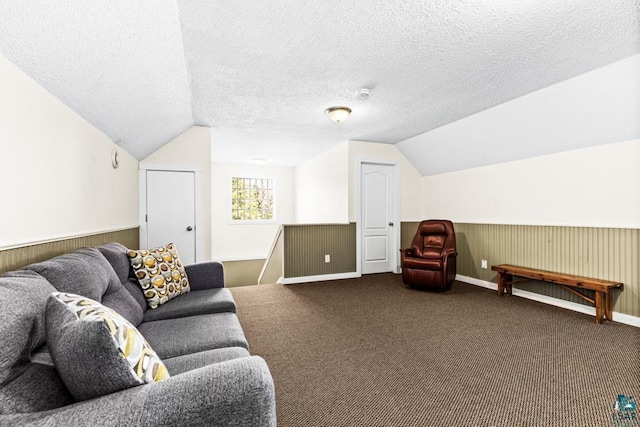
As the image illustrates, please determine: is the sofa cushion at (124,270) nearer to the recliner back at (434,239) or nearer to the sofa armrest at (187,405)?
the sofa armrest at (187,405)

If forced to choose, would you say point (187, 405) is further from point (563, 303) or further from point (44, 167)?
point (563, 303)

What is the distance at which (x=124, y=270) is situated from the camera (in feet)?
7.16

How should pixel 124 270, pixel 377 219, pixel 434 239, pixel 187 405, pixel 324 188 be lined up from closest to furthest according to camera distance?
pixel 187 405, pixel 124 270, pixel 434 239, pixel 377 219, pixel 324 188

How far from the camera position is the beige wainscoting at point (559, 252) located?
2.98 meters

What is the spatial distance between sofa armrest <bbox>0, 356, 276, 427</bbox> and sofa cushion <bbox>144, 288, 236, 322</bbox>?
4.35 feet

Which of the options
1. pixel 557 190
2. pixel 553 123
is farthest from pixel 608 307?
pixel 553 123

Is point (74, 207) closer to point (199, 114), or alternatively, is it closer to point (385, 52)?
point (199, 114)

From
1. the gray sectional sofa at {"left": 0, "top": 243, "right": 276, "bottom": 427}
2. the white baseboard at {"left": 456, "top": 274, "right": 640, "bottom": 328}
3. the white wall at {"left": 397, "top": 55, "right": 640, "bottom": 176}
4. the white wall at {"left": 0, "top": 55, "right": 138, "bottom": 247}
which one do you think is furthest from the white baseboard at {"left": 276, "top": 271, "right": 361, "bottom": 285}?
the gray sectional sofa at {"left": 0, "top": 243, "right": 276, "bottom": 427}

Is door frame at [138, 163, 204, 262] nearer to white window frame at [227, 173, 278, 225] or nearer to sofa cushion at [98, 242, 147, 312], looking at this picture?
sofa cushion at [98, 242, 147, 312]

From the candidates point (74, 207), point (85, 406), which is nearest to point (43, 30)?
point (74, 207)

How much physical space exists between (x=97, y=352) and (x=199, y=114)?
3.53 meters

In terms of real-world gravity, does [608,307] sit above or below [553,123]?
below

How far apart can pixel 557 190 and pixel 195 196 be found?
4.73 meters

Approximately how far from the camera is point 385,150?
547 centimetres
